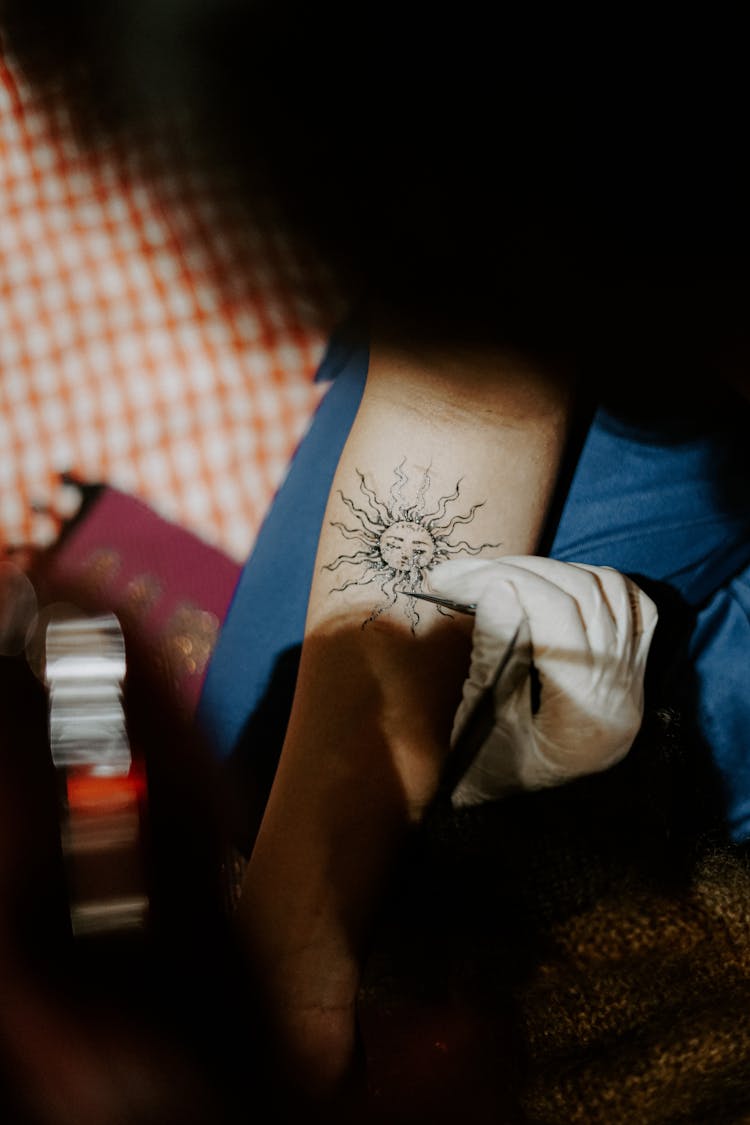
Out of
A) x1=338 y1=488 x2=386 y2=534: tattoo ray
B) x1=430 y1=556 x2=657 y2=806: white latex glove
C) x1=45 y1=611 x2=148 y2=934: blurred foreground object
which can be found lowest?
x1=45 y1=611 x2=148 y2=934: blurred foreground object

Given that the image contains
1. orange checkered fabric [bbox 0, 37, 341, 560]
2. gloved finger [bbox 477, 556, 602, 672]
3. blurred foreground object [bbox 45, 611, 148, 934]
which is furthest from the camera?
orange checkered fabric [bbox 0, 37, 341, 560]

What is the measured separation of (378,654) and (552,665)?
0.60 ft

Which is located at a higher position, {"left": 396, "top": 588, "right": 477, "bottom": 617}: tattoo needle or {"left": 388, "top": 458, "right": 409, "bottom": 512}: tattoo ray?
{"left": 388, "top": 458, "right": 409, "bottom": 512}: tattoo ray

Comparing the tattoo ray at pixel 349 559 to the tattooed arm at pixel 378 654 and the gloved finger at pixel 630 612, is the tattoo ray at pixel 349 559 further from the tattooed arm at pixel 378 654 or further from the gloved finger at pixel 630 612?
the gloved finger at pixel 630 612

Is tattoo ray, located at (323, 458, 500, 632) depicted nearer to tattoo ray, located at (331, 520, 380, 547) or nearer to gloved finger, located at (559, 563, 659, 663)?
tattoo ray, located at (331, 520, 380, 547)

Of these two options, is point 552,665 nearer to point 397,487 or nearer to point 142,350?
point 397,487

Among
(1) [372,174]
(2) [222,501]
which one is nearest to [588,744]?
(1) [372,174]

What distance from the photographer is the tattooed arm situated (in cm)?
73

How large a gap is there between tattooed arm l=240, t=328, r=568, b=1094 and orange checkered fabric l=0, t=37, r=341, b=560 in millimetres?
884

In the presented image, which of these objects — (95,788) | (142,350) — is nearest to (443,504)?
(95,788)

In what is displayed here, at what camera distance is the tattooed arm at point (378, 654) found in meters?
0.73

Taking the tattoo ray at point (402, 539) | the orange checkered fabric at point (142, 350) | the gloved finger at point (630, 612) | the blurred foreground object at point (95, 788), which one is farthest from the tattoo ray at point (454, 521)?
the orange checkered fabric at point (142, 350)

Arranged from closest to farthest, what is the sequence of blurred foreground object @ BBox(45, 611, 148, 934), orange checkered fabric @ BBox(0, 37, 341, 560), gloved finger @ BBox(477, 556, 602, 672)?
1. blurred foreground object @ BBox(45, 611, 148, 934)
2. gloved finger @ BBox(477, 556, 602, 672)
3. orange checkered fabric @ BBox(0, 37, 341, 560)

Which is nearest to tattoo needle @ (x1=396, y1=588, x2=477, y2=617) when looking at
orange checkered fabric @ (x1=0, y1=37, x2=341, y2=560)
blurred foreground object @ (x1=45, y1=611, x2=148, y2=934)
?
blurred foreground object @ (x1=45, y1=611, x2=148, y2=934)
